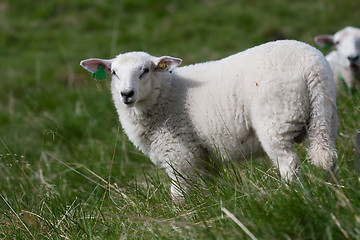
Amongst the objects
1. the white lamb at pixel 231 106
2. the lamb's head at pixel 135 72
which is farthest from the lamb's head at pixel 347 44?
the lamb's head at pixel 135 72

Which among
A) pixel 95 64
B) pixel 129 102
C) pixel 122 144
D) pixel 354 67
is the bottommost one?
pixel 122 144

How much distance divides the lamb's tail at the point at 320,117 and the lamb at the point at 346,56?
8.55 feet

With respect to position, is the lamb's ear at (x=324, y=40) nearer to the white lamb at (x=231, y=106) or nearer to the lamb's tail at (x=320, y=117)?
the white lamb at (x=231, y=106)

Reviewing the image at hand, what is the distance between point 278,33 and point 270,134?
24.9 ft

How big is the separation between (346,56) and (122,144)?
2683 mm

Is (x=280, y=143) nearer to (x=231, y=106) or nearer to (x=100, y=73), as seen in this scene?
(x=231, y=106)

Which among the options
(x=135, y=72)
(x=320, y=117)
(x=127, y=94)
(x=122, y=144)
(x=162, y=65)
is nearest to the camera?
(x=320, y=117)

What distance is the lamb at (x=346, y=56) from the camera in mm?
5617

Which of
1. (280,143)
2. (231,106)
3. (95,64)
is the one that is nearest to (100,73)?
(95,64)

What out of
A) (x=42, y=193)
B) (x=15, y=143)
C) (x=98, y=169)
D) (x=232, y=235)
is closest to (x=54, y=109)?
(x=15, y=143)

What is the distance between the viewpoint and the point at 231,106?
318 centimetres

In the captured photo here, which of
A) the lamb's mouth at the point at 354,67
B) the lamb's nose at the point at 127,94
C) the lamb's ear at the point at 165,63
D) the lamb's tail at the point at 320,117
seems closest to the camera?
the lamb's tail at the point at 320,117

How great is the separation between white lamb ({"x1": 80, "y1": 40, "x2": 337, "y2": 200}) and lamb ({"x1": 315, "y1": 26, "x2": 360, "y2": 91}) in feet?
8.12

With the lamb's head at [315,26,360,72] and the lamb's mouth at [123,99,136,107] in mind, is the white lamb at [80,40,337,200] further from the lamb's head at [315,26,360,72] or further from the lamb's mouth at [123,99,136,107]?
the lamb's head at [315,26,360,72]
